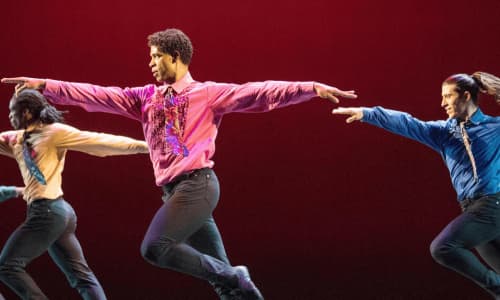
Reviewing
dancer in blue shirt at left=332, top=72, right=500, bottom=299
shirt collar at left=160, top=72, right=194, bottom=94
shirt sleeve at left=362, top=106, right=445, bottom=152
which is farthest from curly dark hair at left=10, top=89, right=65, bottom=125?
shirt sleeve at left=362, top=106, right=445, bottom=152

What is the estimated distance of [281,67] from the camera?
5383mm

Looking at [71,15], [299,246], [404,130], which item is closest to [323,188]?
[299,246]

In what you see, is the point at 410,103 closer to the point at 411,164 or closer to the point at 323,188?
the point at 411,164

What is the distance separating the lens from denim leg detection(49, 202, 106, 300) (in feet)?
13.1

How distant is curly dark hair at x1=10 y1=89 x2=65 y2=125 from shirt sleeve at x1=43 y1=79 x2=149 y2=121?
0.43 metres

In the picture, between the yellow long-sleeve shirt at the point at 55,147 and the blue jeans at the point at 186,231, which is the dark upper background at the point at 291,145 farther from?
the blue jeans at the point at 186,231

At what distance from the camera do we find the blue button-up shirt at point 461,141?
3.99 metres

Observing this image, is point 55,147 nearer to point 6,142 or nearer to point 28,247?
point 6,142

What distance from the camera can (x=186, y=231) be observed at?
3416 millimetres

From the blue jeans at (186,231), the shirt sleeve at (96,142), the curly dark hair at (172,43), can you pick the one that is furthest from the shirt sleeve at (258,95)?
the shirt sleeve at (96,142)

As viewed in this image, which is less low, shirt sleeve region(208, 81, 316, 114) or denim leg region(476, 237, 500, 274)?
shirt sleeve region(208, 81, 316, 114)

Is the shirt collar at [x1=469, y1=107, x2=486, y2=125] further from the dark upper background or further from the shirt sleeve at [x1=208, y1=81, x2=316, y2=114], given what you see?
the dark upper background

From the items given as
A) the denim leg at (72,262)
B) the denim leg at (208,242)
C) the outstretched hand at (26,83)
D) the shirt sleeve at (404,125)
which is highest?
the outstretched hand at (26,83)

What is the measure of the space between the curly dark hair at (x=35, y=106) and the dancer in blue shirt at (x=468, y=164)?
1.67 meters
